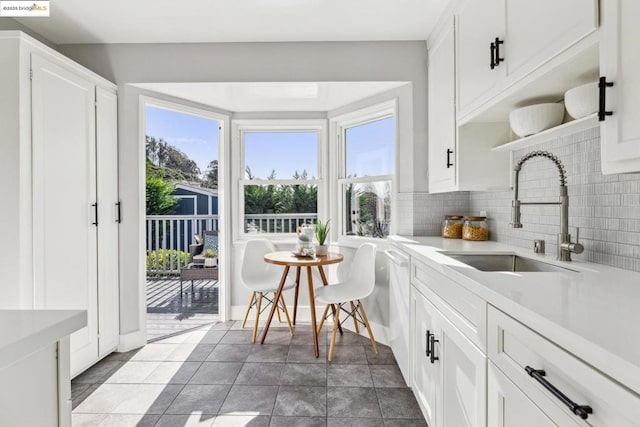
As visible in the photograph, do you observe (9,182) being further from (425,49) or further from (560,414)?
(425,49)

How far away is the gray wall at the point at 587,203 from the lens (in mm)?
1224

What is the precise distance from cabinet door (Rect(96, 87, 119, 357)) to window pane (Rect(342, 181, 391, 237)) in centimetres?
205

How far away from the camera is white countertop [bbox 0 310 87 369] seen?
58 centimetres

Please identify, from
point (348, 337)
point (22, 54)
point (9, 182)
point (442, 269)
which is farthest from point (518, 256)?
point (22, 54)

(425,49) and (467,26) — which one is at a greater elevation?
(425,49)

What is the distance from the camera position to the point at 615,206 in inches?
50.1

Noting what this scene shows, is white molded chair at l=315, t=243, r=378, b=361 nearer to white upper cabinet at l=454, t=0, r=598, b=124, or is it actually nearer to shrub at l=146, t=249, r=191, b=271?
white upper cabinet at l=454, t=0, r=598, b=124

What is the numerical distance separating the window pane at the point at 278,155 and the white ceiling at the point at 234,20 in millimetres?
1054

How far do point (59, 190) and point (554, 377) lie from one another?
265 cm

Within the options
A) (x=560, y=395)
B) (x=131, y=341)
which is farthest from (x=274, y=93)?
(x=560, y=395)

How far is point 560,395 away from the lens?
68 cm

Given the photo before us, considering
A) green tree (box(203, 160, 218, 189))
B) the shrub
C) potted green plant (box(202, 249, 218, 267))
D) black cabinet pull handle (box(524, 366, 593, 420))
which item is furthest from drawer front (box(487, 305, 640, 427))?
the shrub

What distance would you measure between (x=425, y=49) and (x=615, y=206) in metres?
1.91

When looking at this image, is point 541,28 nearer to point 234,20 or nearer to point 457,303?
point 457,303
